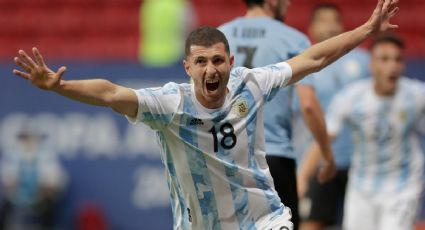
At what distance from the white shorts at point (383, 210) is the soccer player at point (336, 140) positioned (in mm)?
228

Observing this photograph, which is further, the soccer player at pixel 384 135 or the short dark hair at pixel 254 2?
the soccer player at pixel 384 135

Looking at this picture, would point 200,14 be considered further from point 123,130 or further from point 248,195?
point 248,195

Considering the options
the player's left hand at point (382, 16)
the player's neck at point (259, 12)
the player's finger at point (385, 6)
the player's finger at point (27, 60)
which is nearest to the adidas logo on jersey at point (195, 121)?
the player's finger at point (27, 60)

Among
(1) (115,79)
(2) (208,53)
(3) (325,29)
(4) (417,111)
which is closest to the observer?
(2) (208,53)

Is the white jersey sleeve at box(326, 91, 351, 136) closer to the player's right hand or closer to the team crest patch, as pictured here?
the team crest patch

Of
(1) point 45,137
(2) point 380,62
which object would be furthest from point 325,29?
(1) point 45,137

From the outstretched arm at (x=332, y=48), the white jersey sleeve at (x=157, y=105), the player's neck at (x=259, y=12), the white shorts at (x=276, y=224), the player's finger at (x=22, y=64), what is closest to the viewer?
the player's finger at (x=22, y=64)

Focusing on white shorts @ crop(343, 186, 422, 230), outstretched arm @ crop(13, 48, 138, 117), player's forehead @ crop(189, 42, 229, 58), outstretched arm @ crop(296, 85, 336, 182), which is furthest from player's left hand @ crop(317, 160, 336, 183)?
outstretched arm @ crop(13, 48, 138, 117)

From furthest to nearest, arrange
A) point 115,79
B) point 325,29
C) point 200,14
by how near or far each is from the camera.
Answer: point 200,14 → point 115,79 → point 325,29

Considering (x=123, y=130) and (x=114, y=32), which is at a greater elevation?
(x=114, y=32)

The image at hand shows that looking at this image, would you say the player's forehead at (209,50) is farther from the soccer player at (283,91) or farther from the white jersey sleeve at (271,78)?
the soccer player at (283,91)

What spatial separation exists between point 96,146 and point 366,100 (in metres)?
4.72

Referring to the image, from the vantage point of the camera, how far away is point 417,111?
9.88 m

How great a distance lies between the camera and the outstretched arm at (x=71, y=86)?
5.66 meters
